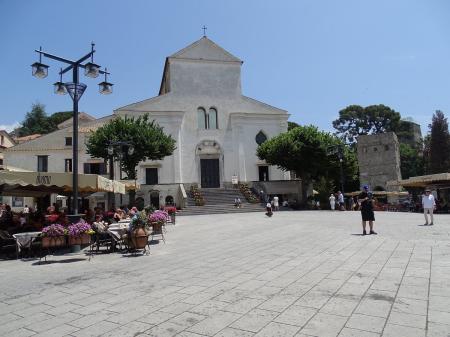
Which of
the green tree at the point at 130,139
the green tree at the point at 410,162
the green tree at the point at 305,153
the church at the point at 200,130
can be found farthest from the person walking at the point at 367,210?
the green tree at the point at 410,162

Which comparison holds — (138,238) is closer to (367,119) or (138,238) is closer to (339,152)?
(339,152)

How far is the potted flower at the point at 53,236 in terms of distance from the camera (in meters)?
9.60

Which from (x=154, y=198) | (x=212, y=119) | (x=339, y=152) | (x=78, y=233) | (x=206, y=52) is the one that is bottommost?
(x=78, y=233)

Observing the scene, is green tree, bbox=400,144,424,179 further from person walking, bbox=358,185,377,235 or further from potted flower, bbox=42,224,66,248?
potted flower, bbox=42,224,66,248

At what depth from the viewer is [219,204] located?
106 ft

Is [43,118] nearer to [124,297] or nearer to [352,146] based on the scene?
[352,146]

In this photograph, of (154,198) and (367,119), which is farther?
(367,119)

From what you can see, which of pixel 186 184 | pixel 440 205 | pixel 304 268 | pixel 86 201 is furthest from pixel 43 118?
pixel 304 268

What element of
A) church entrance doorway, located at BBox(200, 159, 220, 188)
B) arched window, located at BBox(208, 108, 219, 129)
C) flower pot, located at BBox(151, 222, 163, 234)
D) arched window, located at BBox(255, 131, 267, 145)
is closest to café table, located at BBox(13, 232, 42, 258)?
flower pot, located at BBox(151, 222, 163, 234)

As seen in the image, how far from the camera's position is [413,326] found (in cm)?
419

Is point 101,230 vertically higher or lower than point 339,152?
lower

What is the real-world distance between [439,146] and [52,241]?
58.7 meters

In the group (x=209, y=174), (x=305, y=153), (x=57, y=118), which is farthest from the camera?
(x=57, y=118)

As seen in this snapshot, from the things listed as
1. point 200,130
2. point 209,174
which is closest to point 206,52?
point 200,130
